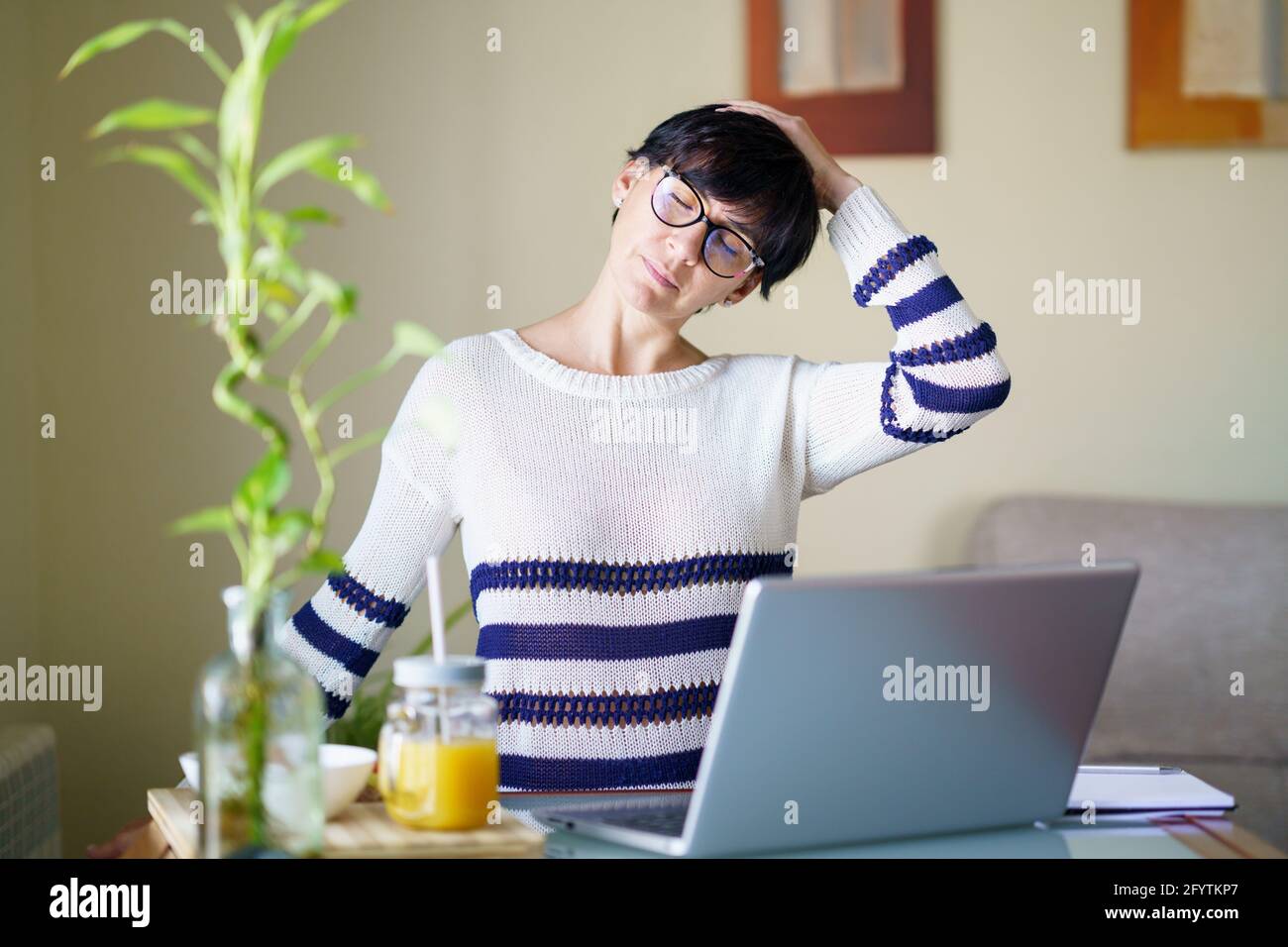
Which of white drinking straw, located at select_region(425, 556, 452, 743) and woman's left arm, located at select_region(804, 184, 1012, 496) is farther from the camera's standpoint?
woman's left arm, located at select_region(804, 184, 1012, 496)

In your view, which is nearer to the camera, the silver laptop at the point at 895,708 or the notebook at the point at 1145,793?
the silver laptop at the point at 895,708

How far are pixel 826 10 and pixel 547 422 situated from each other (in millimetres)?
1519

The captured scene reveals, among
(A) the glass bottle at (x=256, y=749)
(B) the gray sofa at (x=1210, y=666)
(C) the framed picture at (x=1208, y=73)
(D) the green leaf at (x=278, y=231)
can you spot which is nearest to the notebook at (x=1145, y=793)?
(A) the glass bottle at (x=256, y=749)

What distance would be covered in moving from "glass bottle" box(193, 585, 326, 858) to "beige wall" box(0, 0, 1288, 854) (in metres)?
1.93

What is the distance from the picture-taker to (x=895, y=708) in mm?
987

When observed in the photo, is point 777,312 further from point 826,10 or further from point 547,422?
point 547,422

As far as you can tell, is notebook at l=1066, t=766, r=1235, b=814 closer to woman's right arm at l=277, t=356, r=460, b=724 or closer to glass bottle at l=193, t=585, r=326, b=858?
glass bottle at l=193, t=585, r=326, b=858

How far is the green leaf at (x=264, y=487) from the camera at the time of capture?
798mm

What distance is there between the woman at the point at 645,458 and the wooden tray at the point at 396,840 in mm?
534

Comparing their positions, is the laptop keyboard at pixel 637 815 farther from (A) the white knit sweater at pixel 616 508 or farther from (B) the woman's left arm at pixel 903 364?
(B) the woman's left arm at pixel 903 364

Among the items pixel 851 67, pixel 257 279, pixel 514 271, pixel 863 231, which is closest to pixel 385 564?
pixel 863 231

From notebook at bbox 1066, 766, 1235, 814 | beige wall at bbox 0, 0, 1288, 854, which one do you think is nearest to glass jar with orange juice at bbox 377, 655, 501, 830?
notebook at bbox 1066, 766, 1235, 814

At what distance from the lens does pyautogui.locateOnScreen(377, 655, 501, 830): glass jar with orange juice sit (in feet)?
3.14

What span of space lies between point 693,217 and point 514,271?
1264 mm
